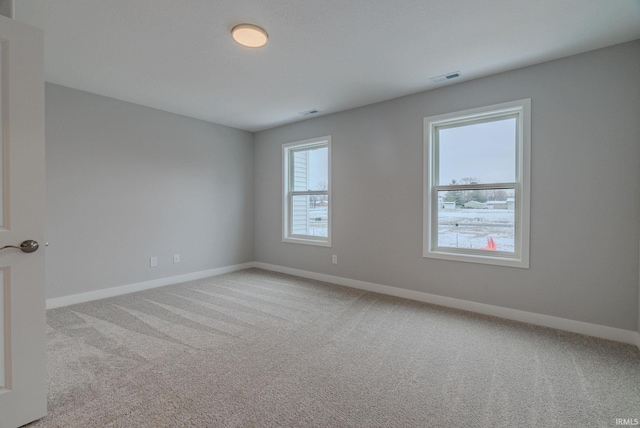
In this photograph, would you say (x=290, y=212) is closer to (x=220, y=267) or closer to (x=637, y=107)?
(x=220, y=267)

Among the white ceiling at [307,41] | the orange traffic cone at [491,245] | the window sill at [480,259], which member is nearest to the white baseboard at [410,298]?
the window sill at [480,259]

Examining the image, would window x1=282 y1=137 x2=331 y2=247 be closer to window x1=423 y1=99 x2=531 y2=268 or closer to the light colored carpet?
window x1=423 y1=99 x2=531 y2=268

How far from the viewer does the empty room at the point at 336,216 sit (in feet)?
5.47

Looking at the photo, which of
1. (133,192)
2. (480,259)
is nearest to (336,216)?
(480,259)

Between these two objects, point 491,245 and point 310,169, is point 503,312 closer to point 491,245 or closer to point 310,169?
point 491,245

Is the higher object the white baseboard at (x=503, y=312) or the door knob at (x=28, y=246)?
the door knob at (x=28, y=246)

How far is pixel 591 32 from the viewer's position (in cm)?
233

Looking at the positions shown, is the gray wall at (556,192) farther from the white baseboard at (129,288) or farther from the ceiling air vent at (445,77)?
the white baseboard at (129,288)

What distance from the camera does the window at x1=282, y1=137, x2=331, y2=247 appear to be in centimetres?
465

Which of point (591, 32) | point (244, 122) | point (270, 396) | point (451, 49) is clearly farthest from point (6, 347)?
point (591, 32)

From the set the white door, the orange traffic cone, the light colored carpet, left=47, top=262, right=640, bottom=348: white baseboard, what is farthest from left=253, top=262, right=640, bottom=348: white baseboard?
the white door

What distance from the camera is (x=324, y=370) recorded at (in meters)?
2.11

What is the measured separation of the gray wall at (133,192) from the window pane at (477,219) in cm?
342

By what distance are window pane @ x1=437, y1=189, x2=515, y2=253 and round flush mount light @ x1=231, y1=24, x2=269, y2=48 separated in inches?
98.3
